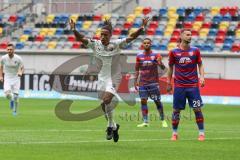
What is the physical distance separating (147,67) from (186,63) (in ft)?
20.1

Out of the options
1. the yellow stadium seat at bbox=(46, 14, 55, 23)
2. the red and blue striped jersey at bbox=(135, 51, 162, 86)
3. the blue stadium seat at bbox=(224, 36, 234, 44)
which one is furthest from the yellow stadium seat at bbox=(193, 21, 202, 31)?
the red and blue striped jersey at bbox=(135, 51, 162, 86)

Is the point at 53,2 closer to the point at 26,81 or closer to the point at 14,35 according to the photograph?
the point at 14,35

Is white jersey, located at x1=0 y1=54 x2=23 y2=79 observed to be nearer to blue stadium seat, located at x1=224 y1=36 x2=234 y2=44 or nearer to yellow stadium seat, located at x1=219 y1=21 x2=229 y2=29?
blue stadium seat, located at x1=224 y1=36 x2=234 y2=44

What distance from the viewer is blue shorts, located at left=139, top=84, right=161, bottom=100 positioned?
23719 mm

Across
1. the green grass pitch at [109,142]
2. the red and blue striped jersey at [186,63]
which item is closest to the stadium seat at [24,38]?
the green grass pitch at [109,142]

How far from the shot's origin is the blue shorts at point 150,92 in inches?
934

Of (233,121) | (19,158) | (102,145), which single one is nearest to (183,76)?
(102,145)

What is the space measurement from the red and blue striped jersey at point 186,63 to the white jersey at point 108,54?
4.82ft

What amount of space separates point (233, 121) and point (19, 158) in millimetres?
13352

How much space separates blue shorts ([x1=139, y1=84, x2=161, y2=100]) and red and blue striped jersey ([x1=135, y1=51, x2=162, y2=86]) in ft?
0.41

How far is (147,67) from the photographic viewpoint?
23812 mm

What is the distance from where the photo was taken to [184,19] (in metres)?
48.2

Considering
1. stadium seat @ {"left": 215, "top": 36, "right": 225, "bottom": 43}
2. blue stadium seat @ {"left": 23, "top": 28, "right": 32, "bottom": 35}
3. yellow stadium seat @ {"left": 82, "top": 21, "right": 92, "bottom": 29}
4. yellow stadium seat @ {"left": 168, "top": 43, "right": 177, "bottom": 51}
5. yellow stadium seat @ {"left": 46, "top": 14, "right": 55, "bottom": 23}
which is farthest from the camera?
yellow stadium seat @ {"left": 46, "top": 14, "right": 55, "bottom": 23}

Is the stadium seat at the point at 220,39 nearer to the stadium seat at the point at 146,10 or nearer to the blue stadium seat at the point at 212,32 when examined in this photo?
the blue stadium seat at the point at 212,32
